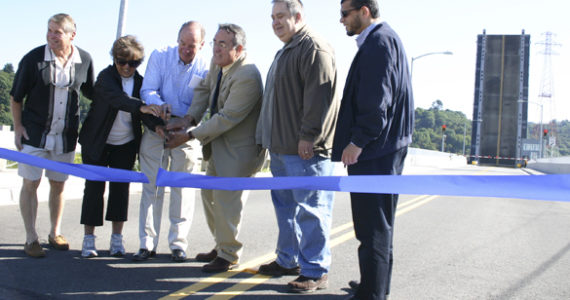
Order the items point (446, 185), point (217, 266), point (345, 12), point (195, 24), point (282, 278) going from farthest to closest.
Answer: point (195, 24) → point (217, 266) → point (282, 278) → point (345, 12) → point (446, 185)

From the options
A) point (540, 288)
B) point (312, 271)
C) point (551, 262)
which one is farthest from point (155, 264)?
point (551, 262)

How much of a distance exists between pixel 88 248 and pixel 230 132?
161cm

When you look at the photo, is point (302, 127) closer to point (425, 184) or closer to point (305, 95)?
point (305, 95)

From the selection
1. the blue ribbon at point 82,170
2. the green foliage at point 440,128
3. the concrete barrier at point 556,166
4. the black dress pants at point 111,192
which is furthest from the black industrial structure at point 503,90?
the green foliage at point 440,128

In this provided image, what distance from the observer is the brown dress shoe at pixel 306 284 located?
3871 mm

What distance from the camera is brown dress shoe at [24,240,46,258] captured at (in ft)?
15.0

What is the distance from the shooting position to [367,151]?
342cm

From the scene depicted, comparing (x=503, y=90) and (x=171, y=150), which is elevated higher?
(x=503, y=90)

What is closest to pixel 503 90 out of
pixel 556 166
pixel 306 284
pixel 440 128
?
pixel 556 166

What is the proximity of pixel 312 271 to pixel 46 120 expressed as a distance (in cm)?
264

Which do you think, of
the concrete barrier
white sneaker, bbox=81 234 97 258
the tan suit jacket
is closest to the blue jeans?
the tan suit jacket

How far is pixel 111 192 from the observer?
190 inches

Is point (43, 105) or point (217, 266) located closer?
point (217, 266)

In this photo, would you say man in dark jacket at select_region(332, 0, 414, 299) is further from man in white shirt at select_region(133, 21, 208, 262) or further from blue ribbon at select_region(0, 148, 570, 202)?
man in white shirt at select_region(133, 21, 208, 262)
